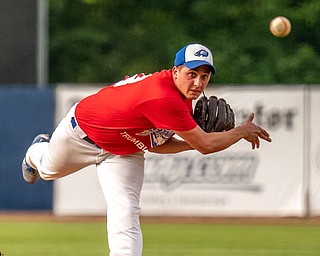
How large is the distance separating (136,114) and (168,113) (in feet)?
1.03

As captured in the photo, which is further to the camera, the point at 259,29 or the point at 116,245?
the point at 259,29

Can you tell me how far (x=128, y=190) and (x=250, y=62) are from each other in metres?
17.8

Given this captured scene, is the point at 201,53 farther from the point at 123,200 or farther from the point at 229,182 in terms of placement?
the point at 229,182

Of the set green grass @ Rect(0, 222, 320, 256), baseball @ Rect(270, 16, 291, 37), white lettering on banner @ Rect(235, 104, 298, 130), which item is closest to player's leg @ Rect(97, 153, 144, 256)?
green grass @ Rect(0, 222, 320, 256)

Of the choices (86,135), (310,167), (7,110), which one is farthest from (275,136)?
(86,135)

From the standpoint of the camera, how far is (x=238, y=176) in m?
15.3

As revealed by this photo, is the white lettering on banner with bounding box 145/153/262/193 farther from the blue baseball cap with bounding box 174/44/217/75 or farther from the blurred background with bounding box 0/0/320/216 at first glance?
the blue baseball cap with bounding box 174/44/217/75

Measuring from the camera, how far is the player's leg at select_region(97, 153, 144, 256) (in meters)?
7.69

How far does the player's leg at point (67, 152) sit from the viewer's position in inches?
325

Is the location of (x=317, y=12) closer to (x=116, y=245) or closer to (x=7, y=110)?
(x=7, y=110)

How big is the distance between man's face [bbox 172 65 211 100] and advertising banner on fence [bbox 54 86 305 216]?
7726 millimetres

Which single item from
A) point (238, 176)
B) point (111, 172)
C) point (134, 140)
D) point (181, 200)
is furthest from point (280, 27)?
point (111, 172)

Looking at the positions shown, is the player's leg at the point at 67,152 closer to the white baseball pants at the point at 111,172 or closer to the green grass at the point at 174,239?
the white baseball pants at the point at 111,172

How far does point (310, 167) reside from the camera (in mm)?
15359
